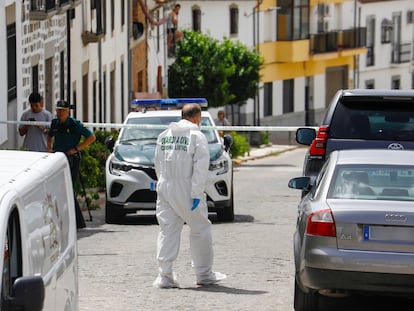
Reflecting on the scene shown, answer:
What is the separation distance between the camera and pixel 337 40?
232 ft

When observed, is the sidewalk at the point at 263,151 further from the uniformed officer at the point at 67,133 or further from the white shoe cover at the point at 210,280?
the white shoe cover at the point at 210,280

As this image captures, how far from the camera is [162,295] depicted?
13.2 meters

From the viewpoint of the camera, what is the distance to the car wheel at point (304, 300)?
38.7 ft

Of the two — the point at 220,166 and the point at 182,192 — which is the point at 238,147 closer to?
the point at 220,166

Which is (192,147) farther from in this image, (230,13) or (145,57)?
(230,13)

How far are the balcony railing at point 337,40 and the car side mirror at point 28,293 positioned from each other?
204 feet

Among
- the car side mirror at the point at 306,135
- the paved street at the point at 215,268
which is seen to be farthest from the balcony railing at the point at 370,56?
the car side mirror at the point at 306,135

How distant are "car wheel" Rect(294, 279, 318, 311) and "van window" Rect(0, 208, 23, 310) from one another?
183 inches

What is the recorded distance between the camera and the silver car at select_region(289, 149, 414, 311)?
10945 millimetres

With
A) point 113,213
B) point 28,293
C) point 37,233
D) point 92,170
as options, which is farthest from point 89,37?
point 28,293

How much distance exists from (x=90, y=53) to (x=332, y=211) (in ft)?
88.8

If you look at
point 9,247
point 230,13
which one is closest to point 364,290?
point 9,247

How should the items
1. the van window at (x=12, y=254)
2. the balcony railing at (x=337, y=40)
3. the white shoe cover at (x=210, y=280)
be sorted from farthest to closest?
1. the balcony railing at (x=337, y=40)
2. the white shoe cover at (x=210, y=280)
3. the van window at (x=12, y=254)

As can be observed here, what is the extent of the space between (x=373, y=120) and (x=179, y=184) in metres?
2.84
